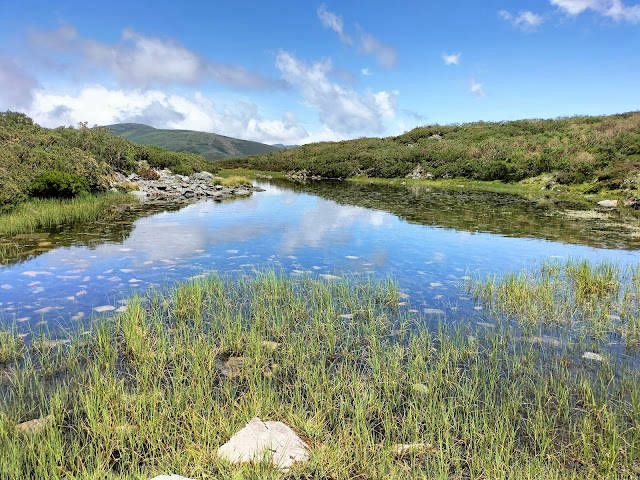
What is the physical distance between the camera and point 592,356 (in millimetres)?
7191

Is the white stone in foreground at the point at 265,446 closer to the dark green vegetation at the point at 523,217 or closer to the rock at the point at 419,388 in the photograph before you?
the rock at the point at 419,388

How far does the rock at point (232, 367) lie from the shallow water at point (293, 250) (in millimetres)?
4053

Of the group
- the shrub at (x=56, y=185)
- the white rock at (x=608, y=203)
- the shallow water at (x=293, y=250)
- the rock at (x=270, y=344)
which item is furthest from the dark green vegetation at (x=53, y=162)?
the white rock at (x=608, y=203)

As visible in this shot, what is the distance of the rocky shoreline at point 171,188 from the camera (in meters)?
35.1

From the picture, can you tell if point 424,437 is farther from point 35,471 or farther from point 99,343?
point 99,343

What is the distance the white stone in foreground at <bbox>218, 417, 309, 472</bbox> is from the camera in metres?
4.30

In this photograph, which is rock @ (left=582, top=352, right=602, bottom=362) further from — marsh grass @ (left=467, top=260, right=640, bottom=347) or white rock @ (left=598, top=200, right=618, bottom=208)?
white rock @ (left=598, top=200, right=618, bottom=208)

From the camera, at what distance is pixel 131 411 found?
5191 mm

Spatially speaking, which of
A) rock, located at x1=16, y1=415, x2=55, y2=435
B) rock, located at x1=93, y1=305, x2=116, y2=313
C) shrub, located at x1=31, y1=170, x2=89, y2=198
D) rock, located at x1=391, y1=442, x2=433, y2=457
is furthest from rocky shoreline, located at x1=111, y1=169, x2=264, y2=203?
rock, located at x1=391, y1=442, x2=433, y2=457

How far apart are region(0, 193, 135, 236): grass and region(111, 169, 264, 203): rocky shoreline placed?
863 cm

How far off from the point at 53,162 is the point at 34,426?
25.3 metres

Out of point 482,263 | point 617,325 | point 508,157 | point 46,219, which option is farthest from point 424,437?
point 508,157

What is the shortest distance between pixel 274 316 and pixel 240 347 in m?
1.68

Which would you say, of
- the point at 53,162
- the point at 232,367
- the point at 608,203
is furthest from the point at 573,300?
the point at 53,162
